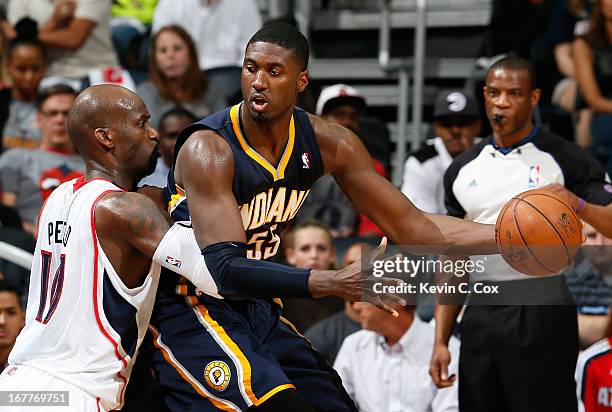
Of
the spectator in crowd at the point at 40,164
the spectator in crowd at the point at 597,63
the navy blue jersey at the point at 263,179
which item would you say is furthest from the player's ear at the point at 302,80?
the spectator in crowd at the point at 597,63

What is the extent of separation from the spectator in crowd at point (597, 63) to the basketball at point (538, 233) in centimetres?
350

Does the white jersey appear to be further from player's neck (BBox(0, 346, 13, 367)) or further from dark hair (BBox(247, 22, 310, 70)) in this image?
player's neck (BBox(0, 346, 13, 367))

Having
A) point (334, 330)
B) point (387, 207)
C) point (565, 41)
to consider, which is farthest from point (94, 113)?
point (565, 41)

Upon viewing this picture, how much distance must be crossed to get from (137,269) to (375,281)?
3.34ft

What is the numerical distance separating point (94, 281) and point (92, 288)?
3cm

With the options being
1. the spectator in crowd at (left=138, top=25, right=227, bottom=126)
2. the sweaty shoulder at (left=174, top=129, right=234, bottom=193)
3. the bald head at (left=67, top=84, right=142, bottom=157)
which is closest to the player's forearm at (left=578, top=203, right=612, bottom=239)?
the sweaty shoulder at (left=174, top=129, right=234, bottom=193)

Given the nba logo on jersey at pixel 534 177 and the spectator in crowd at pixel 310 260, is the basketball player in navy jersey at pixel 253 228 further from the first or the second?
the spectator in crowd at pixel 310 260

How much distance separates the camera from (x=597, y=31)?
26.0 feet

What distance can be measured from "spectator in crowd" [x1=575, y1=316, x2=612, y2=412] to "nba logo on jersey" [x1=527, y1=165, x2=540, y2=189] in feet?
3.57

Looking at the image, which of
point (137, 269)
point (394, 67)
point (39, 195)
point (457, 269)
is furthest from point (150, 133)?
point (394, 67)

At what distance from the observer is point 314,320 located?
6.95 meters

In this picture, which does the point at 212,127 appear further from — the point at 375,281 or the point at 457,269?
the point at 457,269

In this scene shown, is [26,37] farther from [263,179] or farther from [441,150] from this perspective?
[263,179]

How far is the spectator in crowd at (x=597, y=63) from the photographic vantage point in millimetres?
7828
